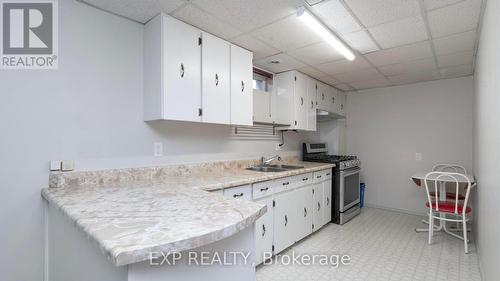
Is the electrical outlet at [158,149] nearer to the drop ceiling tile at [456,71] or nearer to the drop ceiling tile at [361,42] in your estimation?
the drop ceiling tile at [361,42]

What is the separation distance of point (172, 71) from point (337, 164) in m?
2.72

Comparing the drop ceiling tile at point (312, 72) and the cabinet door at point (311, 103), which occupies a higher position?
the drop ceiling tile at point (312, 72)

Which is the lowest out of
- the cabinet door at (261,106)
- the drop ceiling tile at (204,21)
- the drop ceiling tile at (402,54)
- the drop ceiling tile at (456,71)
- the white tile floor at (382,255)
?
the white tile floor at (382,255)

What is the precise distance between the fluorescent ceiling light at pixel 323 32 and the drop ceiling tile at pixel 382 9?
28 centimetres

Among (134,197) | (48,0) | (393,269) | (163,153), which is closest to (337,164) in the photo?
(393,269)

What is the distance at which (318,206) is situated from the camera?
3314 mm

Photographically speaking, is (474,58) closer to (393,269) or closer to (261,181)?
(393,269)

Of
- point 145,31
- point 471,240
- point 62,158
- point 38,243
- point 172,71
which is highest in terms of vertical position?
point 145,31

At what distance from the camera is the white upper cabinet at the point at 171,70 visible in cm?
199

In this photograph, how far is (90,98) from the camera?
1.89 m

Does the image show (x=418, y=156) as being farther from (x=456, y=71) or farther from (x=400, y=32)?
(x=400, y=32)

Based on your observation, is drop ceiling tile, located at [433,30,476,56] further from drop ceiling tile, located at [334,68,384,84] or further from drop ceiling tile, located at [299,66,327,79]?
drop ceiling tile, located at [299,66,327,79]

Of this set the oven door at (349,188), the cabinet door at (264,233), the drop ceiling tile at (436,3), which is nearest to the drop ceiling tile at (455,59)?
the drop ceiling tile at (436,3)

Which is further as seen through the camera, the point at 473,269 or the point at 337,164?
the point at 337,164
